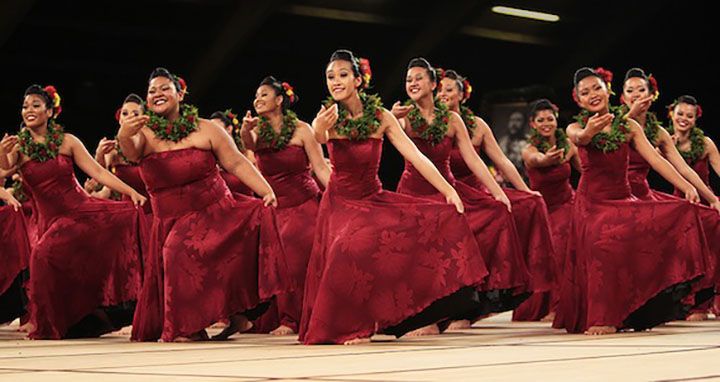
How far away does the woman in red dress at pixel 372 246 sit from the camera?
5656 millimetres

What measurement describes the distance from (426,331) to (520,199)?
1.26 m

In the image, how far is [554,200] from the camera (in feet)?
27.4

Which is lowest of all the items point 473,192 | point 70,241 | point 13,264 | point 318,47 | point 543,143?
point 13,264

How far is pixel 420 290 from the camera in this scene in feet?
18.7

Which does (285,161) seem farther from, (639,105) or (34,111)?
(639,105)

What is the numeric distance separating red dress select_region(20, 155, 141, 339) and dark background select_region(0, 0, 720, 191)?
15.6ft

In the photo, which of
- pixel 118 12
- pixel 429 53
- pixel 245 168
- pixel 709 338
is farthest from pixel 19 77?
pixel 709 338

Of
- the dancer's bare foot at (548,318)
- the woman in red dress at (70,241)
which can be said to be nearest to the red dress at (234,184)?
the woman in red dress at (70,241)

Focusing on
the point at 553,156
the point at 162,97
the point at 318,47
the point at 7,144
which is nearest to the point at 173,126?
the point at 162,97

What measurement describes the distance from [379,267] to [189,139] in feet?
3.49

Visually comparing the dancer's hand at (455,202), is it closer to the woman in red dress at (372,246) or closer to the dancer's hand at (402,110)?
the woman in red dress at (372,246)

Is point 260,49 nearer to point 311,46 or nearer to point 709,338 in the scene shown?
point 311,46

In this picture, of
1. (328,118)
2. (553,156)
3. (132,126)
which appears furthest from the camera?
(553,156)

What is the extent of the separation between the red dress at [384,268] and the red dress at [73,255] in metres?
1.34
